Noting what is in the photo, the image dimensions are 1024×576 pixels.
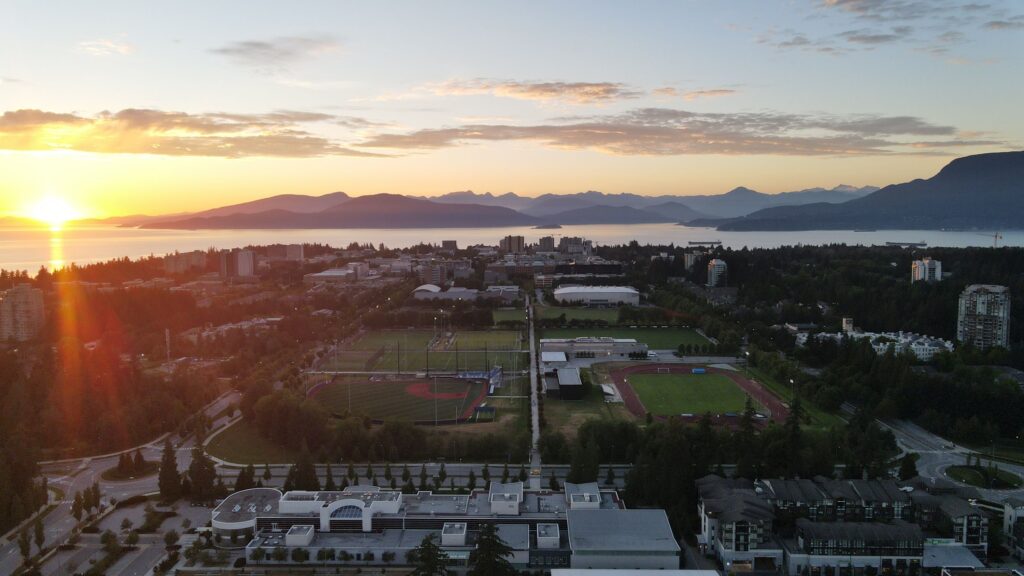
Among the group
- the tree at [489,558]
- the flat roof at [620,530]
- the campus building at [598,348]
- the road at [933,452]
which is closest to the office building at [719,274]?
the campus building at [598,348]

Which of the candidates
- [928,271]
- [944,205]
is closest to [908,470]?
[928,271]

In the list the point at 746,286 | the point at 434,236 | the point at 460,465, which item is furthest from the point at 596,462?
the point at 434,236

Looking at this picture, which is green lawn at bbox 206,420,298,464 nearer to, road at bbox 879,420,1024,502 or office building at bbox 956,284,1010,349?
road at bbox 879,420,1024,502

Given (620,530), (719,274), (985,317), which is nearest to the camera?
(620,530)

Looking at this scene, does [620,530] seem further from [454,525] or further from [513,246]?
[513,246]

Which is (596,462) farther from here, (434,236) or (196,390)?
(434,236)

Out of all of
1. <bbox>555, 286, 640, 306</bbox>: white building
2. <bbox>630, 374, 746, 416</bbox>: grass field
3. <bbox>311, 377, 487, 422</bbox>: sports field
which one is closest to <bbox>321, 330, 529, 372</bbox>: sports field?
<bbox>311, 377, 487, 422</bbox>: sports field
